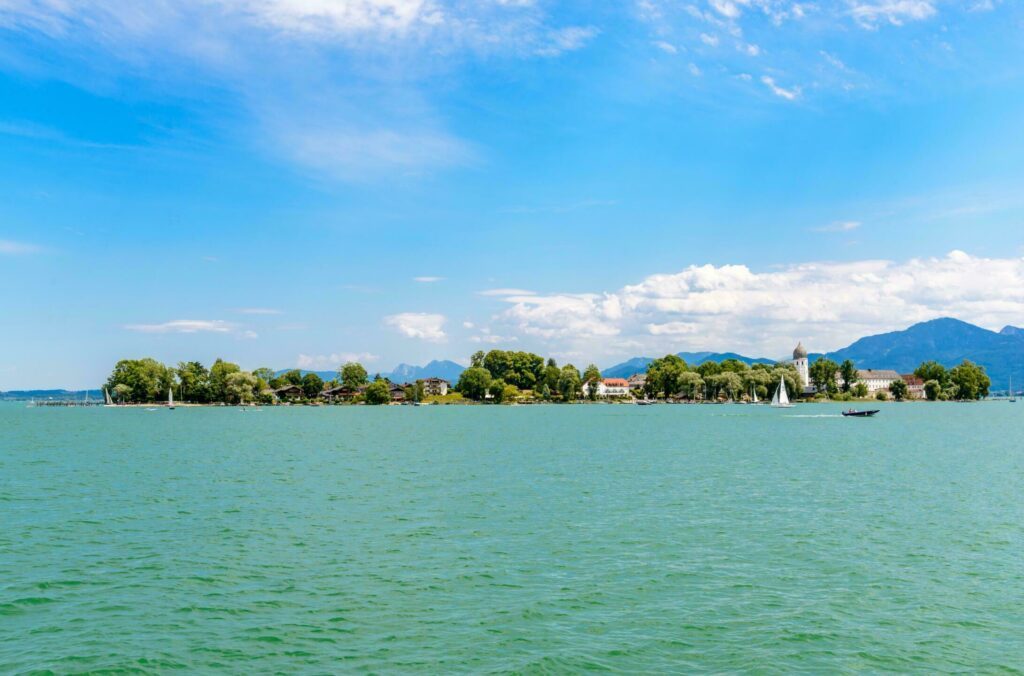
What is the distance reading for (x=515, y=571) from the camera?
976 inches

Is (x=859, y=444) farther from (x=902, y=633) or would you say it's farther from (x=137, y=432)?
(x=137, y=432)

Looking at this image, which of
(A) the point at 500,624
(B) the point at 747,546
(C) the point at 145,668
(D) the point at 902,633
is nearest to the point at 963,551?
(B) the point at 747,546

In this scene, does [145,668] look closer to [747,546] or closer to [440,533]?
[440,533]

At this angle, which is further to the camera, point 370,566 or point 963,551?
point 963,551

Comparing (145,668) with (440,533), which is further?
(440,533)

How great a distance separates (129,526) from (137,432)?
86489mm

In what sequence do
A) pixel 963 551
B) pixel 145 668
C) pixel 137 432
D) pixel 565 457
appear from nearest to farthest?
1. pixel 145 668
2. pixel 963 551
3. pixel 565 457
4. pixel 137 432

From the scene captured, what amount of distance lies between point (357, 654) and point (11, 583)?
14045 mm

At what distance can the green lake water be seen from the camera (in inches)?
693

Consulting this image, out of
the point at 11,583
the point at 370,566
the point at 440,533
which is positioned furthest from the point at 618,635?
the point at 11,583

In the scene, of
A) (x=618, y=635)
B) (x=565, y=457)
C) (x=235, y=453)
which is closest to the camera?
(x=618, y=635)

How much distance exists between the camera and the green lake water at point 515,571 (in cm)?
1761

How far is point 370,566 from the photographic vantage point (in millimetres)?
25531

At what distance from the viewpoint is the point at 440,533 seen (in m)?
31.3
